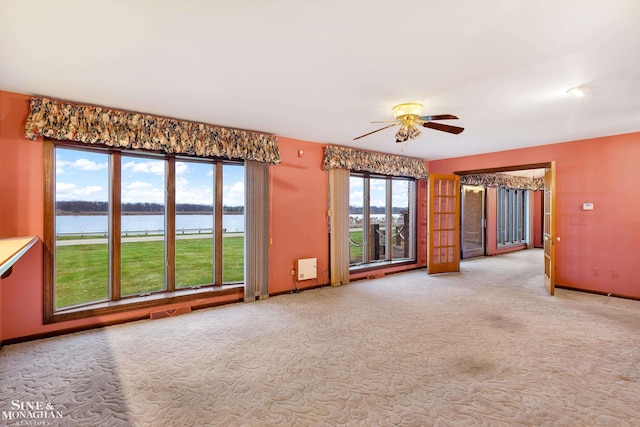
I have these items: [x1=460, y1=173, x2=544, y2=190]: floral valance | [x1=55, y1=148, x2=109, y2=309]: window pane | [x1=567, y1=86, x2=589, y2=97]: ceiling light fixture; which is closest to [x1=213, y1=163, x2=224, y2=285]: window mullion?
[x1=55, y1=148, x2=109, y2=309]: window pane

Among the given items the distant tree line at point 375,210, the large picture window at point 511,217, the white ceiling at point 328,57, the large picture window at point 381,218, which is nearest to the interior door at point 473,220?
the large picture window at point 511,217

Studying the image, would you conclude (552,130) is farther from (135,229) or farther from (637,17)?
(135,229)

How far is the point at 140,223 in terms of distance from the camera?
13.7 ft

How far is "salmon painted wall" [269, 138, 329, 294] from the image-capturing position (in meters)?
4.79

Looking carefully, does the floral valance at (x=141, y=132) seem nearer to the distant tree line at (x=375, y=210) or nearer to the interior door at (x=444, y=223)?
the distant tree line at (x=375, y=210)

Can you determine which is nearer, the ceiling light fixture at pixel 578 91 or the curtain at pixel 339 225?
the ceiling light fixture at pixel 578 91

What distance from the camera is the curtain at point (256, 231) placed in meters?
4.41

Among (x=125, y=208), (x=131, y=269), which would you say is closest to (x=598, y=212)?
(x=125, y=208)

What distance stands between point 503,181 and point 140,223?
9381 millimetres

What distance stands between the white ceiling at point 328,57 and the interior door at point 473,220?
4.95 m

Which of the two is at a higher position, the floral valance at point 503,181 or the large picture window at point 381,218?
the floral valance at point 503,181

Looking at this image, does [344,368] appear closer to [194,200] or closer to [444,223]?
[194,200]

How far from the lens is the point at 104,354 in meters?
2.83

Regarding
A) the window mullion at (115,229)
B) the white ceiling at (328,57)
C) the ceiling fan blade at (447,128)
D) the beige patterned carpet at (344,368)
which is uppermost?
the white ceiling at (328,57)
